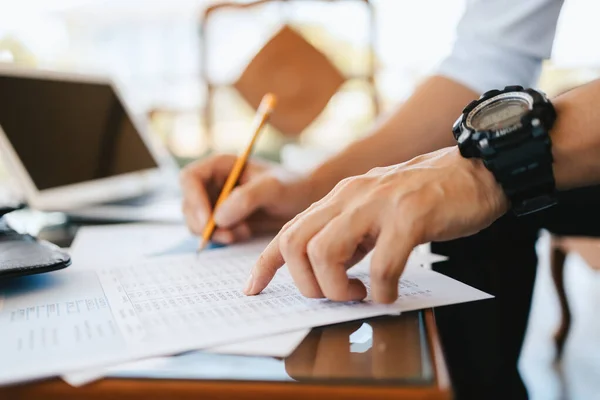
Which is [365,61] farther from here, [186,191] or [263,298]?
[263,298]

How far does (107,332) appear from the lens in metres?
0.32

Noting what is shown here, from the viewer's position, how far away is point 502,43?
2.76ft

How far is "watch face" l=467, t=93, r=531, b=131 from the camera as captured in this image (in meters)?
0.44

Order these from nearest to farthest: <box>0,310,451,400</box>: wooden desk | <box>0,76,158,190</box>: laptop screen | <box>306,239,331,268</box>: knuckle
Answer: <box>0,310,451,400</box>: wooden desk
<box>306,239,331,268</box>: knuckle
<box>0,76,158,190</box>: laptop screen

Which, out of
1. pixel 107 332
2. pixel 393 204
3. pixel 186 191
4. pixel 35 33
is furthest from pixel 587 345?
pixel 35 33

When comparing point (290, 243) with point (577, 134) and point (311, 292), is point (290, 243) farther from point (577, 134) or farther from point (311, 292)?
point (577, 134)

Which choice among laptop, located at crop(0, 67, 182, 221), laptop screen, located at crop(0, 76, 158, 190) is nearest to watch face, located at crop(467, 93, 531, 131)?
laptop, located at crop(0, 67, 182, 221)

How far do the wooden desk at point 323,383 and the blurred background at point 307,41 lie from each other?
2.04ft

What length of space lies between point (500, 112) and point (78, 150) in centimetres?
75

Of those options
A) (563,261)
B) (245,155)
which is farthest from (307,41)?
Result: (563,261)

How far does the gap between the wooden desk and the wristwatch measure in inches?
7.0

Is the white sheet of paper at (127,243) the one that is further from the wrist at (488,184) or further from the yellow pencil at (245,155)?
the wrist at (488,184)

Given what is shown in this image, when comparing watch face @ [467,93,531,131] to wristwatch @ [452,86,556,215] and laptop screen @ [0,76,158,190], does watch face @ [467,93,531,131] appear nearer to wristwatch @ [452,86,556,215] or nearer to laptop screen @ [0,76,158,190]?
wristwatch @ [452,86,556,215]

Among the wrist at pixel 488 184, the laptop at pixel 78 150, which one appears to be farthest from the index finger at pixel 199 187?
the wrist at pixel 488 184
